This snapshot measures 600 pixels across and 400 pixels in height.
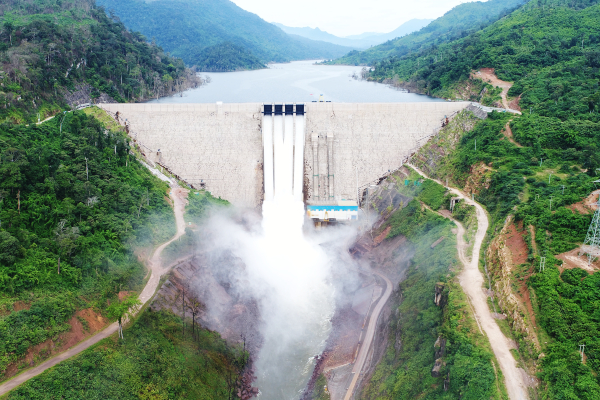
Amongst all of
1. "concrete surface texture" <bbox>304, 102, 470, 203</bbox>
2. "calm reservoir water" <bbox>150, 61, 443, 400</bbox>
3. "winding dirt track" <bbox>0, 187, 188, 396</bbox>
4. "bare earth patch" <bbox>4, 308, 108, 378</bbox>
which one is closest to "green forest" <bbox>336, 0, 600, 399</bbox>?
"concrete surface texture" <bbox>304, 102, 470, 203</bbox>

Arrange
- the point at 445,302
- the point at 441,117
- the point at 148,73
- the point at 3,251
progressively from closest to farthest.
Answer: the point at 3,251
the point at 445,302
the point at 441,117
the point at 148,73

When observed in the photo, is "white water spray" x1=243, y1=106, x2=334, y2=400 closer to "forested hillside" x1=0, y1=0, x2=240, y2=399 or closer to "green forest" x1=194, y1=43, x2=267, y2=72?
"forested hillside" x1=0, y1=0, x2=240, y2=399

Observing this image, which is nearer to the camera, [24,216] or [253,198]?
[24,216]

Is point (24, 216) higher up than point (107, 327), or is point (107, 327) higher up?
point (24, 216)

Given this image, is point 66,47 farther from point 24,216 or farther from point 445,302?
point 445,302

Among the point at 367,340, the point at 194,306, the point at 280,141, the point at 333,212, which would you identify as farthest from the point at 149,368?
the point at 280,141

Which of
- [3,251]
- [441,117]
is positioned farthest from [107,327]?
[441,117]

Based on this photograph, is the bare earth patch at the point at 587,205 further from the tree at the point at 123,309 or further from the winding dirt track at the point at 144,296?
the tree at the point at 123,309

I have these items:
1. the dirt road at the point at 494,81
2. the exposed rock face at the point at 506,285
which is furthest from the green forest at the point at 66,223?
the dirt road at the point at 494,81
